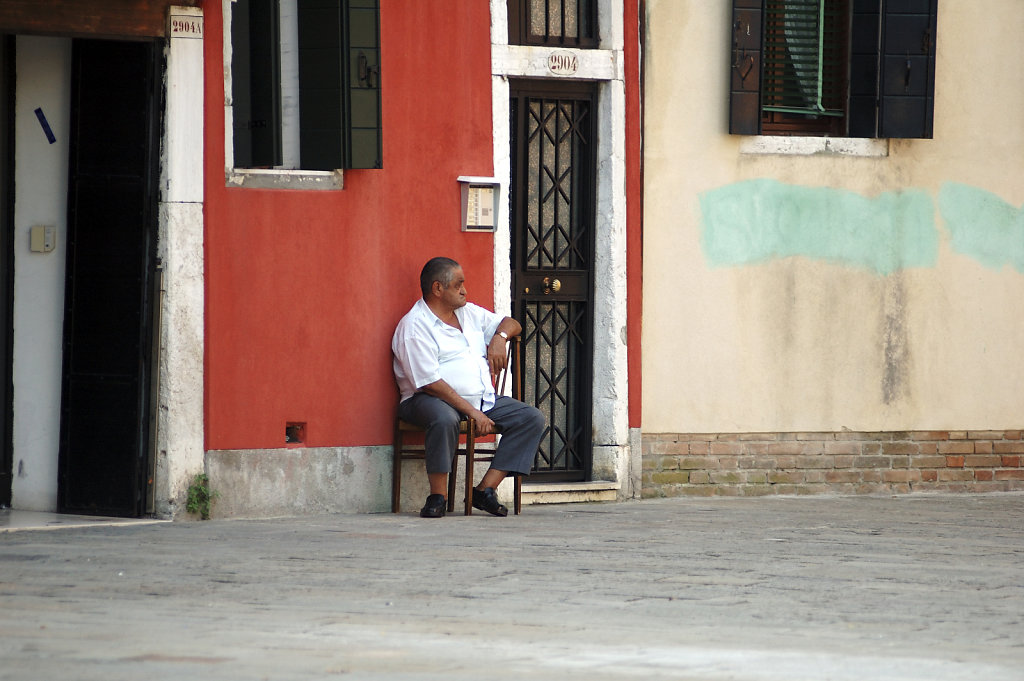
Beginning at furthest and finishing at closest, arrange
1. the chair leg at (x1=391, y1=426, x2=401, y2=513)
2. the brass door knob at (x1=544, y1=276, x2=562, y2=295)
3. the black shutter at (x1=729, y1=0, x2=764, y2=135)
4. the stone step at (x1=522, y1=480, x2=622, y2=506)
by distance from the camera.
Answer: the black shutter at (x1=729, y1=0, x2=764, y2=135) < the brass door knob at (x1=544, y1=276, x2=562, y2=295) < the stone step at (x1=522, y1=480, x2=622, y2=506) < the chair leg at (x1=391, y1=426, x2=401, y2=513)

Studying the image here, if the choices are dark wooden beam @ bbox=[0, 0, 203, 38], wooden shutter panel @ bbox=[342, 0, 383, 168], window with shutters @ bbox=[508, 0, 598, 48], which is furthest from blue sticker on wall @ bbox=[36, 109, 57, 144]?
window with shutters @ bbox=[508, 0, 598, 48]

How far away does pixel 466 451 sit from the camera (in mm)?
9930

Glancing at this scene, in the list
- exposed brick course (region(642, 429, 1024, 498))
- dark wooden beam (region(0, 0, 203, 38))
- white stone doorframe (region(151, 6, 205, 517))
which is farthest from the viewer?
exposed brick course (region(642, 429, 1024, 498))

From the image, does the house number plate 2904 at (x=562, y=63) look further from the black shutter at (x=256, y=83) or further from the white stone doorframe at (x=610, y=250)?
the black shutter at (x=256, y=83)

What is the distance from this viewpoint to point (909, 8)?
1133 centimetres

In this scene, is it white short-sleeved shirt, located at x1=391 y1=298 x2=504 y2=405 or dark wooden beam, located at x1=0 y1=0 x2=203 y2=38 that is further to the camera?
white short-sleeved shirt, located at x1=391 y1=298 x2=504 y2=405

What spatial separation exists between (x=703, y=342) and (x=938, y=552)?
2.95 meters

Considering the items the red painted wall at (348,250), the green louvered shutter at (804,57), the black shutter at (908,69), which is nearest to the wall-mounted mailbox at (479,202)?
the red painted wall at (348,250)

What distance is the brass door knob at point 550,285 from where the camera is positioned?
10.9 m

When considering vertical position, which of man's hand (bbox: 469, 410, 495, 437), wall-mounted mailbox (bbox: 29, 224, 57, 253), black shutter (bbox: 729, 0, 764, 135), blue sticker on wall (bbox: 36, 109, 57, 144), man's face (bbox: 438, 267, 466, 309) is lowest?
man's hand (bbox: 469, 410, 495, 437)

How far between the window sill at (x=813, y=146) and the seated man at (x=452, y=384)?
218 centimetres

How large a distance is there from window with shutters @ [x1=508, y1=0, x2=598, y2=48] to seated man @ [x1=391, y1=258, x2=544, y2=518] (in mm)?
1644

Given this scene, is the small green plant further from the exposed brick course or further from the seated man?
the exposed brick course

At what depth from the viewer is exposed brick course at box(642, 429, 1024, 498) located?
11133mm
